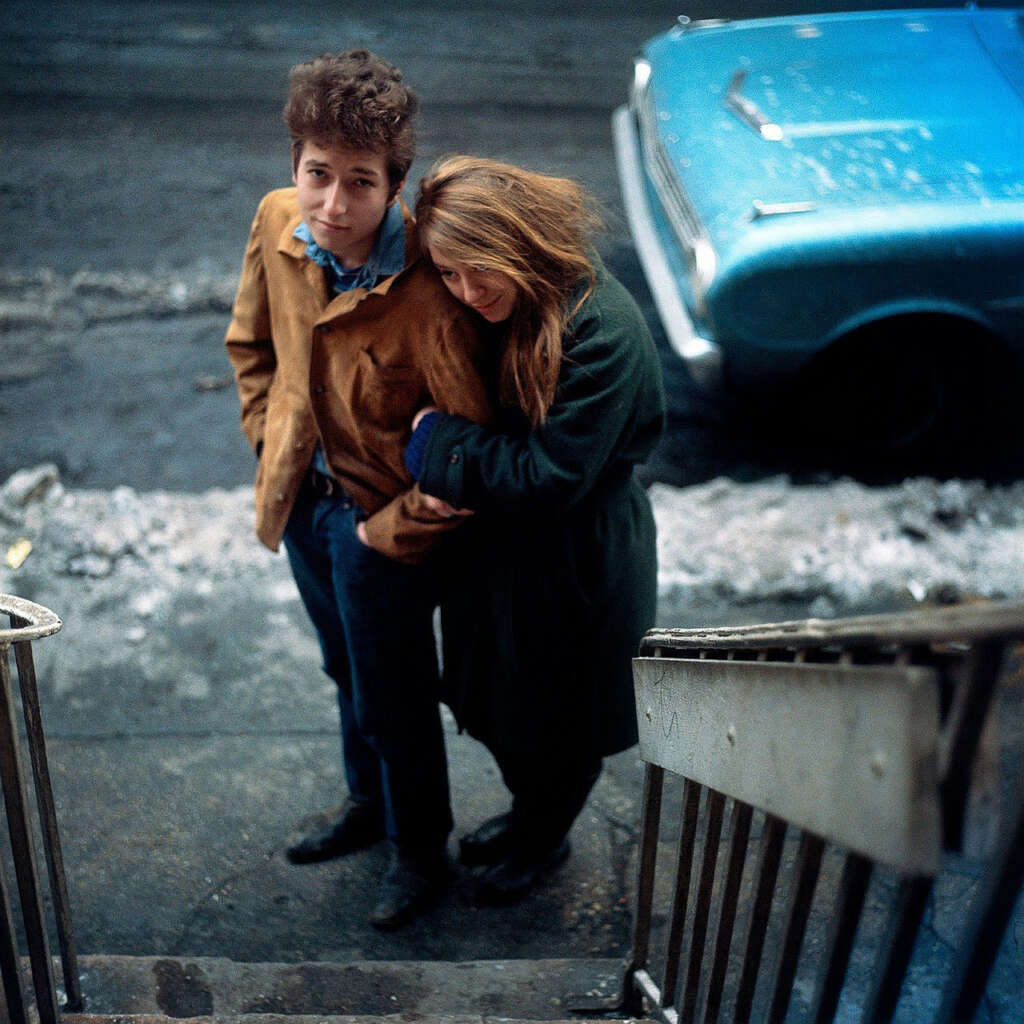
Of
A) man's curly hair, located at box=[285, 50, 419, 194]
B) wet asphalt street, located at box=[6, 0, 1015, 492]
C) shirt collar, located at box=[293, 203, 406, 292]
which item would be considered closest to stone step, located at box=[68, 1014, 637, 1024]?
shirt collar, located at box=[293, 203, 406, 292]

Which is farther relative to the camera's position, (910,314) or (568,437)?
(910,314)

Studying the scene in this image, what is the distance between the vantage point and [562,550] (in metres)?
2.45

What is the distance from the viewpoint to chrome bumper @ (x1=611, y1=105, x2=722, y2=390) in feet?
14.5

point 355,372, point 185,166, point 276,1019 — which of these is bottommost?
point 185,166

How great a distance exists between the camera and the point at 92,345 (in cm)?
580

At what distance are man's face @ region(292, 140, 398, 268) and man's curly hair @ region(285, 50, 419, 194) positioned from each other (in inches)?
0.9

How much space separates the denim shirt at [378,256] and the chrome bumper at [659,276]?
2.29 m

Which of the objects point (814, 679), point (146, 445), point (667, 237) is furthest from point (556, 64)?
point (814, 679)

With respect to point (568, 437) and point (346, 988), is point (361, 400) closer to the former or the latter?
point (568, 437)

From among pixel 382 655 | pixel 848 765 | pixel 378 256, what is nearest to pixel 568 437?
pixel 378 256

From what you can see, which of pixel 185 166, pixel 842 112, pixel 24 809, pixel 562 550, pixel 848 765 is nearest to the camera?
pixel 848 765

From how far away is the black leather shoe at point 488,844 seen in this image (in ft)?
10.1

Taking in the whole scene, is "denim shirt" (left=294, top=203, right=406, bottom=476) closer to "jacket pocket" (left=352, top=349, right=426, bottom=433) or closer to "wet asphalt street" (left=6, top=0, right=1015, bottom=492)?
"jacket pocket" (left=352, top=349, right=426, bottom=433)

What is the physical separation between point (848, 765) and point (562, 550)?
1.31 metres
